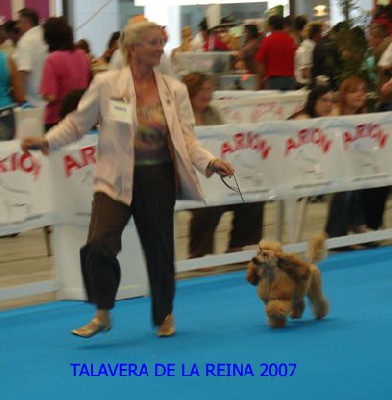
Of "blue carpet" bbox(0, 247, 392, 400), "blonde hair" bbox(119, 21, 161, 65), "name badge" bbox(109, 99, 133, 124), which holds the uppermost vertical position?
"blonde hair" bbox(119, 21, 161, 65)

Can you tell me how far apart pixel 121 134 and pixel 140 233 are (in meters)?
0.53

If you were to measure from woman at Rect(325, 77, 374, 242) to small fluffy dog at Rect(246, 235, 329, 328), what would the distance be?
2797 mm

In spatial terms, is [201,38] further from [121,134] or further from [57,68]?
[121,134]

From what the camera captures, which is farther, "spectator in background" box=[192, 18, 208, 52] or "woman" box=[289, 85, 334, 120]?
"spectator in background" box=[192, 18, 208, 52]

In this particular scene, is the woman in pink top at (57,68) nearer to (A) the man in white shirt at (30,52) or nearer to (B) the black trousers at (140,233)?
(A) the man in white shirt at (30,52)

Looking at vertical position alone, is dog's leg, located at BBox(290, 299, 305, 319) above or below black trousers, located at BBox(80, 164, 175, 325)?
below

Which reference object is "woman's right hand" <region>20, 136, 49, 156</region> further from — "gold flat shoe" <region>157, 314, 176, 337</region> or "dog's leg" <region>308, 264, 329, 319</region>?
"dog's leg" <region>308, 264, 329, 319</region>

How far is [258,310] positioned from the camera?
645cm

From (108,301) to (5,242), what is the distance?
361cm

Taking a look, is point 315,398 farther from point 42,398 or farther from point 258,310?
point 258,310

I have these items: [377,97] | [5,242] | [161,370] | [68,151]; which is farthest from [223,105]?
[161,370]

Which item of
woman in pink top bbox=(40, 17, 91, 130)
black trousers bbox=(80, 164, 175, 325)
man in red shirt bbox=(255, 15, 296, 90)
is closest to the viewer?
black trousers bbox=(80, 164, 175, 325)

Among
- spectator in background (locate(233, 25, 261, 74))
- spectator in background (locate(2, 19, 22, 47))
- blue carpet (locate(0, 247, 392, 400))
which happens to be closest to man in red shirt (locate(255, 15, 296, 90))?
spectator in background (locate(233, 25, 261, 74))

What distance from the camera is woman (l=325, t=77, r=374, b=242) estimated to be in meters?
8.58
